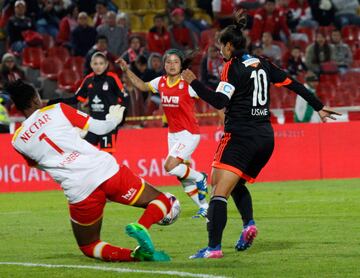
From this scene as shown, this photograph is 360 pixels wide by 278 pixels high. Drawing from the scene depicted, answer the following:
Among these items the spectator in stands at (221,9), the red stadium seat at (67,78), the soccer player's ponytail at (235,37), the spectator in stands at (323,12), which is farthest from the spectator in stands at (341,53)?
the soccer player's ponytail at (235,37)

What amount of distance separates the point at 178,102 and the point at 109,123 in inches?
229

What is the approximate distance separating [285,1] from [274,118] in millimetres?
6679

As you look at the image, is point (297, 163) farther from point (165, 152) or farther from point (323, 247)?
point (323, 247)

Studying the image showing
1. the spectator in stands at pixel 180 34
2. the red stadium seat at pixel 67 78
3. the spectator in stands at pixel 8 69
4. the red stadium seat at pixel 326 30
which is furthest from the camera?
the red stadium seat at pixel 326 30

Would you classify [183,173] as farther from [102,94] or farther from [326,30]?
[326,30]

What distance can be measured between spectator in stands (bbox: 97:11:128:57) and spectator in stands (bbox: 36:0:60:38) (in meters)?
1.37

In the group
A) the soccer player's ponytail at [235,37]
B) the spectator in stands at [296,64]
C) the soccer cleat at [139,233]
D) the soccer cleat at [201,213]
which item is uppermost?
the soccer player's ponytail at [235,37]

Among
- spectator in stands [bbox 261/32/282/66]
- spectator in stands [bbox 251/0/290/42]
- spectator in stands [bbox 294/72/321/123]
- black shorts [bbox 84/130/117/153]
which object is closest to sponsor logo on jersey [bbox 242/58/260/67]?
black shorts [bbox 84/130/117/153]

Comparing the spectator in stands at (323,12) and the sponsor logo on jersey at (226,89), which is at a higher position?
the sponsor logo on jersey at (226,89)

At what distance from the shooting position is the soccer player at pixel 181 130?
578 inches

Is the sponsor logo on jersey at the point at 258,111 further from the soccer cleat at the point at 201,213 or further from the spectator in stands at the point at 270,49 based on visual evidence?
the spectator in stands at the point at 270,49

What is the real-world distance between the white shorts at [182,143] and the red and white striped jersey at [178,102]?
70 millimetres

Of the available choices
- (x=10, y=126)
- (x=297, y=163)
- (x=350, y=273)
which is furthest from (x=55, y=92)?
(x=350, y=273)

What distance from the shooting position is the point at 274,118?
2255cm
